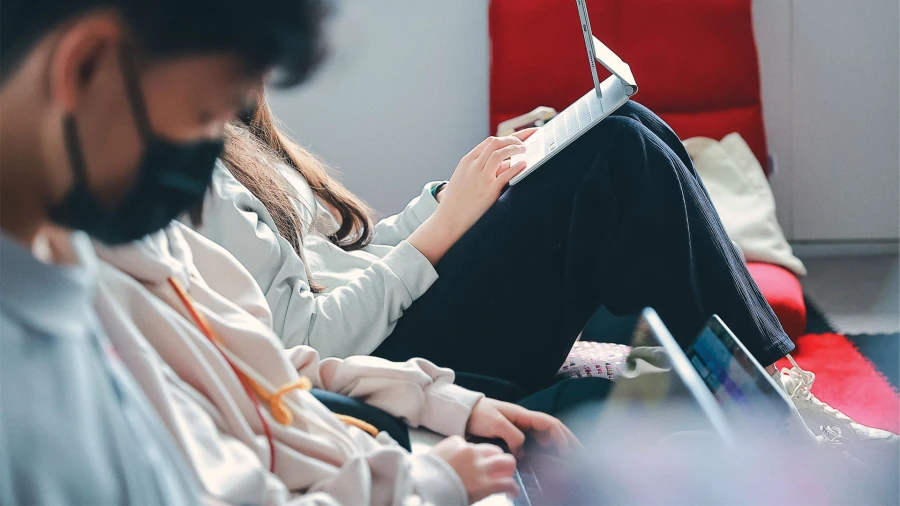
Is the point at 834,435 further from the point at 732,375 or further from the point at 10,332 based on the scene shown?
the point at 10,332

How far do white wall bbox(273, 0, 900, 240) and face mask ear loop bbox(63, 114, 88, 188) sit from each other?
1860 mm

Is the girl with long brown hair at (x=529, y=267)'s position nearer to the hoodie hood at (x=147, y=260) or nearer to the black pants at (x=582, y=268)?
the black pants at (x=582, y=268)

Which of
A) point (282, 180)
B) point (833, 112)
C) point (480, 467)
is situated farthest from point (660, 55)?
point (480, 467)

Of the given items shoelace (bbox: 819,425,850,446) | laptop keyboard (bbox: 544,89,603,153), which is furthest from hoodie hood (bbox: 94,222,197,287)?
shoelace (bbox: 819,425,850,446)

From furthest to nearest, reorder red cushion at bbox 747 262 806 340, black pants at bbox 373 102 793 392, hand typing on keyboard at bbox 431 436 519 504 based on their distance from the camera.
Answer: red cushion at bbox 747 262 806 340 < black pants at bbox 373 102 793 392 < hand typing on keyboard at bbox 431 436 519 504

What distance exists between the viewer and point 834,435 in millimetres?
1140

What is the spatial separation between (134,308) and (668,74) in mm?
1797

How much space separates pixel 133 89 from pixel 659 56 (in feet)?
6.25

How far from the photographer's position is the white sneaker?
1.07 meters

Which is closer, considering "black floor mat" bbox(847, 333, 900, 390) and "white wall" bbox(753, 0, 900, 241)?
"black floor mat" bbox(847, 333, 900, 390)

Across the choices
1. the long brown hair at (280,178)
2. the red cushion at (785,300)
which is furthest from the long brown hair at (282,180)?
the red cushion at (785,300)

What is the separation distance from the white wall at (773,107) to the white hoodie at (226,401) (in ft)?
5.35

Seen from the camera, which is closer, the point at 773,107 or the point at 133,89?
the point at 133,89

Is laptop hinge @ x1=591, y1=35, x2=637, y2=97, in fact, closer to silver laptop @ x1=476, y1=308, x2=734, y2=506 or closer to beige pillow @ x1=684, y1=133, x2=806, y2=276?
silver laptop @ x1=476, y1=308, x2=734, y2=506
